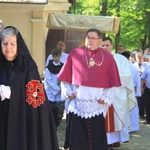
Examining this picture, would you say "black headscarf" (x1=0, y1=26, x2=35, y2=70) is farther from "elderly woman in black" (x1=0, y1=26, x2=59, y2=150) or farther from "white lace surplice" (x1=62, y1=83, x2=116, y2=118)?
"white lace surplice" (x1=62, y1=83, x2=116, y2=118)

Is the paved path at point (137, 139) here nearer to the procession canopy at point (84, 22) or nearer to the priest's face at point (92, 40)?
the priest's face at point (92, 40)

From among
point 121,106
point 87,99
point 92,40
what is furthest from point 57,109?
point 92,40

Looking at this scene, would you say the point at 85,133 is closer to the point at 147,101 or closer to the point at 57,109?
the point at 57,109

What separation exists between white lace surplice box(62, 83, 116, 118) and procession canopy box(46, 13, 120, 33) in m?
7.15

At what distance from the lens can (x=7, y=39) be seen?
14.0 feet

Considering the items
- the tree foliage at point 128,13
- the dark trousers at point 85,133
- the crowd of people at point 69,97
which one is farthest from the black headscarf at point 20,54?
the tree foliage at point 128,13

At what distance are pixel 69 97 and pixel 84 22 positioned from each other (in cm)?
768

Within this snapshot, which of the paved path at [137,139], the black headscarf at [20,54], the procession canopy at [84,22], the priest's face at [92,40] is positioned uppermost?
the procession canopy at [84,22]

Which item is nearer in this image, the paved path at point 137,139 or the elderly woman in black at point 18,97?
the elderly woman in black at point 18,97

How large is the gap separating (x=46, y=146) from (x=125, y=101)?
358 centimetres

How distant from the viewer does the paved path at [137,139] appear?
27.8 ft

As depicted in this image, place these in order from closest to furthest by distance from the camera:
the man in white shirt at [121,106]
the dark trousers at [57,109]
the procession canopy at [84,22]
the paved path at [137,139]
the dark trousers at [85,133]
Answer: the dark trousers at [85,133] → the man in white shirt at [121,106] → the paved path at [137,139] → the dark trousers at [57,109] → the procession canopy at [84,22]

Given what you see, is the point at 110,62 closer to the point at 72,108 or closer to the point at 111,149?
the point at 72,108

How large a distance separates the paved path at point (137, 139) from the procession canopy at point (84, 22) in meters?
3.66
